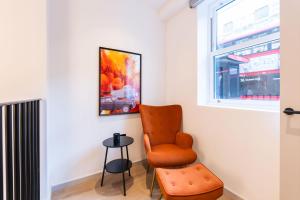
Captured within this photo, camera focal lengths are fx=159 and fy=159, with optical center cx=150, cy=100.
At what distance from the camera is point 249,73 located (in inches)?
68.8

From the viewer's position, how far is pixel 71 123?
6.42 feet

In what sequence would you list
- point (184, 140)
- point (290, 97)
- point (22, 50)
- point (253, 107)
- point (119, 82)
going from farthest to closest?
1. point (119, 82)
2. point (184, 140)
3. point (253, 107)
4. point (22, 50)
5. point (290, 97)

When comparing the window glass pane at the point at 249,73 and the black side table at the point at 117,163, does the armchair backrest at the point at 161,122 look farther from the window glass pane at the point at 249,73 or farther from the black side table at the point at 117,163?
the window glass pane at the point at 249,73

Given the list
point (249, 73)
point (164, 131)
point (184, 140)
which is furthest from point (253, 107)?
point (164, 131)

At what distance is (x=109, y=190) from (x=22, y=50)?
1741 millimetres

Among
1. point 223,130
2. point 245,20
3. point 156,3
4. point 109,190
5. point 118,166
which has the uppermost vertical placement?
point 156,3

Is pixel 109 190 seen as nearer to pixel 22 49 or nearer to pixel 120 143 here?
pixel 120 143

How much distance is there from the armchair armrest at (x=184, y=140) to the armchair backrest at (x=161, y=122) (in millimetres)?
110

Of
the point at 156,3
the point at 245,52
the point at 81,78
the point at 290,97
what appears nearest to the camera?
the point at 290,97

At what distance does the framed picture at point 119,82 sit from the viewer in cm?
214

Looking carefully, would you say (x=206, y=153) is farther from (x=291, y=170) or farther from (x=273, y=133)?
(x=291, y=170)

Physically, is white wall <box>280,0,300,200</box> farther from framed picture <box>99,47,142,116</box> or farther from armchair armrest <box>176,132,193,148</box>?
framed picture <box>99,47,142,116</box>

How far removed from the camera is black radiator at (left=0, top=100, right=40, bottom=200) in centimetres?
76

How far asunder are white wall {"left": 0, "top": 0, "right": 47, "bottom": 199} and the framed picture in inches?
28.4
